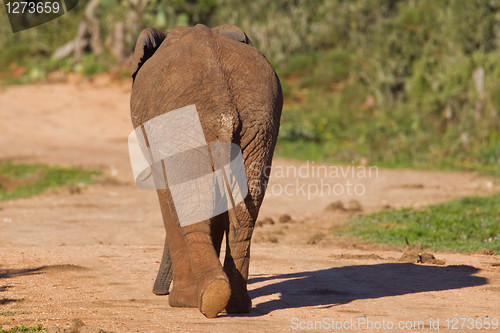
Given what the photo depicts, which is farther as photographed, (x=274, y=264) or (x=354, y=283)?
(x=274, y=264)

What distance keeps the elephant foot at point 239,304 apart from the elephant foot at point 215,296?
0.72 meters

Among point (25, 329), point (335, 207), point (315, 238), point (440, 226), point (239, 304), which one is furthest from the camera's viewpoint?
point (335, 207)

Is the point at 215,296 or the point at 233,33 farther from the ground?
the point at 233,33

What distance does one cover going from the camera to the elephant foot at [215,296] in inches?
189

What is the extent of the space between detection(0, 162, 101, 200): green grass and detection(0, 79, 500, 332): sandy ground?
53 centimetres

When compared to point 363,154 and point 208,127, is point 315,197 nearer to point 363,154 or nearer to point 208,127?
point 363,154

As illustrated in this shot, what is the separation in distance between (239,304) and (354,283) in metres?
1.79

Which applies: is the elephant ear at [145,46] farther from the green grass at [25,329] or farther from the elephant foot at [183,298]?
the green grass at [25,329]

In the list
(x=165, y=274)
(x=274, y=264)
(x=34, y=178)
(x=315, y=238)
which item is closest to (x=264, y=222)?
(x=315, y=238)

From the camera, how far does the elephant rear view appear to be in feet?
17.0

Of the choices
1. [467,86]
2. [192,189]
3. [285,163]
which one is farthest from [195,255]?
[467,86]

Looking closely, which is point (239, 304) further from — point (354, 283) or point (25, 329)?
point (354, 283)

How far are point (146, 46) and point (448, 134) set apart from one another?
1355 cm

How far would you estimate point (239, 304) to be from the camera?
5629 millimetres
